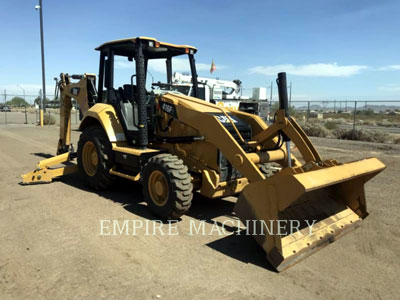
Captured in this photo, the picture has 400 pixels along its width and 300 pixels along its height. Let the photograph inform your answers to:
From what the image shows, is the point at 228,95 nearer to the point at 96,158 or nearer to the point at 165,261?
the point at 96,158

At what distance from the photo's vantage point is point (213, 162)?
509 centimetres

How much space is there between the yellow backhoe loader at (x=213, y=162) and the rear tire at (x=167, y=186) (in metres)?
0.01

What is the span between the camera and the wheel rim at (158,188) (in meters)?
4.95

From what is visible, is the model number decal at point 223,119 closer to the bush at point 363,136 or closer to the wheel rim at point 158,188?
the wheel rim at point 158,188

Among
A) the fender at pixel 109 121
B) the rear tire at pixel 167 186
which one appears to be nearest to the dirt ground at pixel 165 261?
the rear tire at pixel 167 186

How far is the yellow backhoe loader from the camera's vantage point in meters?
3.77

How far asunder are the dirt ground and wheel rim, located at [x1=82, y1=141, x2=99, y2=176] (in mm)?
1086

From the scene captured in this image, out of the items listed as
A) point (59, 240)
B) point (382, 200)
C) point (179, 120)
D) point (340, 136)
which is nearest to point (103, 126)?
point (179, 120)

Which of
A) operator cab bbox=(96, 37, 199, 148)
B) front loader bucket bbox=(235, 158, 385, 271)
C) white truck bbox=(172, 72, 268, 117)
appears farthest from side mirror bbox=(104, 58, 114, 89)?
white truck bbox=(172, 72, 268, 117)

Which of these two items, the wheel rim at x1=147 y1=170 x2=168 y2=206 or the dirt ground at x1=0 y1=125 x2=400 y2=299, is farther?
the wheel rim at x1=147 y1=170 x2=168 y2=206

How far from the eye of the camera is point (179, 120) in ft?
17.7

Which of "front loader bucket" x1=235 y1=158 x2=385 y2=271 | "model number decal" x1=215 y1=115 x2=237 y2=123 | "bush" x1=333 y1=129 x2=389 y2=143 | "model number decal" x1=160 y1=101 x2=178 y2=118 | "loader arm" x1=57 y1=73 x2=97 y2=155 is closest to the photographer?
"front loader bucket" x1=235 y1=158 x2=385 y2=271

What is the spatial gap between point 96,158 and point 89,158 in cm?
33

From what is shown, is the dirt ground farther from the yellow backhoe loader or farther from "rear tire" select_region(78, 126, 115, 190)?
"rear tire" select_region(78, 126, 115, 190)
